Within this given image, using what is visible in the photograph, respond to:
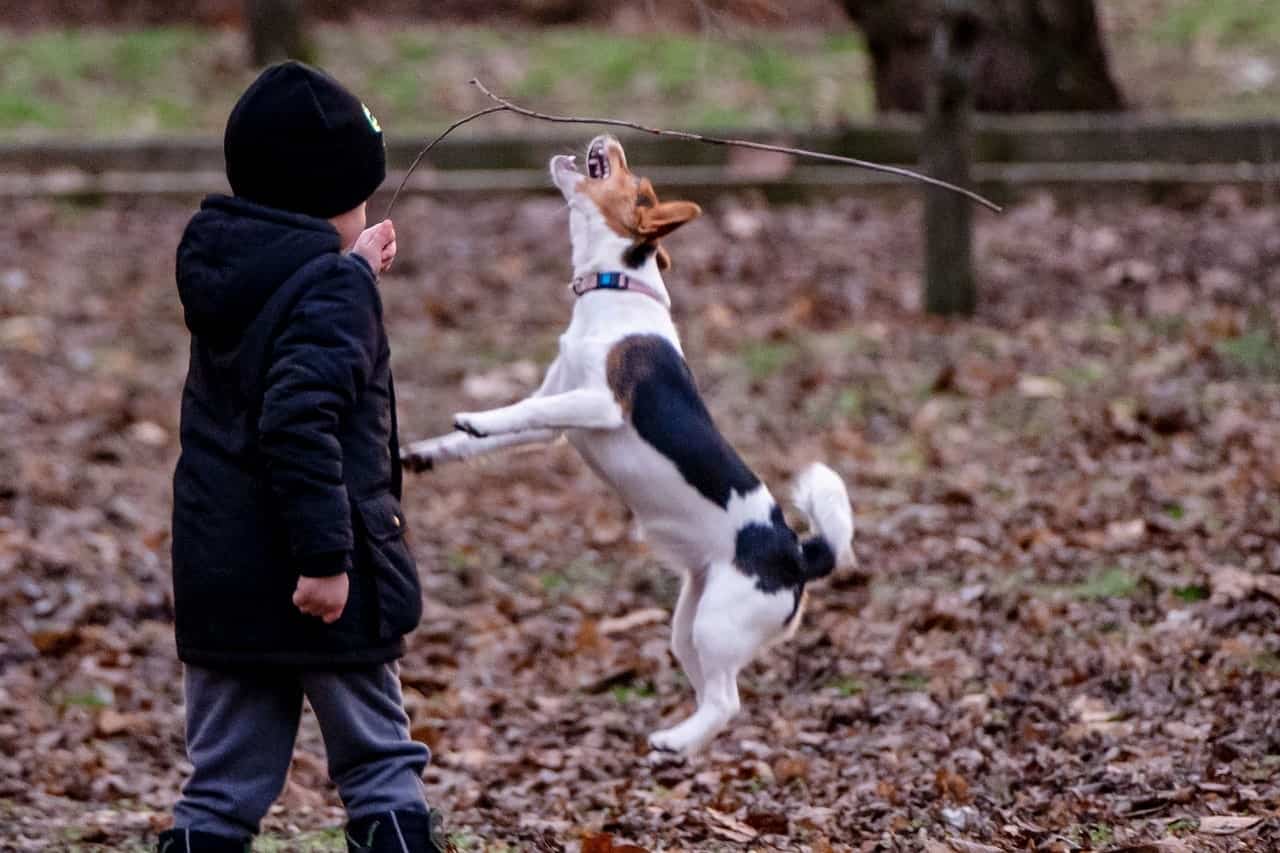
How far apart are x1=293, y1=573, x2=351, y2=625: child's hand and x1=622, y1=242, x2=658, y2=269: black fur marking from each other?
1.02m

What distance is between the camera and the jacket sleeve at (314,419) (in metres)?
3.21

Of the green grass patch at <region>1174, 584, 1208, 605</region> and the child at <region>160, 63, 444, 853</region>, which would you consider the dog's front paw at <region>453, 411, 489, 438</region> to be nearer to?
the child at <region>160, 63, 444, 853</region>

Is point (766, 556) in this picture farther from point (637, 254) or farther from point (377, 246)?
point (377, 246)

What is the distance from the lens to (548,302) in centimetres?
1021

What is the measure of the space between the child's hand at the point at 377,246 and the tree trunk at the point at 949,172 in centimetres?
597

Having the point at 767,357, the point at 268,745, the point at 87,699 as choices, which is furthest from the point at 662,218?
the point at 767,357

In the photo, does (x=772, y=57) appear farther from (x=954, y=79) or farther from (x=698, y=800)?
(x=698, y=800)

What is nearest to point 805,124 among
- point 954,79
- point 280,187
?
point 954,79

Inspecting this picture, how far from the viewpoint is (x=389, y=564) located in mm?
3420

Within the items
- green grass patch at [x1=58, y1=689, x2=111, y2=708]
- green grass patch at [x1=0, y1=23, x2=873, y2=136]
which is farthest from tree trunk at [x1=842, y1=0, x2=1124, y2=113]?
green grass patch at [x1=58, y1=689, x2=111, y2=708]

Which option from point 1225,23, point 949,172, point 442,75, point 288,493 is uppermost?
point 1225,23

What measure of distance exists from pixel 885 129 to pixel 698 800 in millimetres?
7559

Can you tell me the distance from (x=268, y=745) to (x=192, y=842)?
23 centimetres

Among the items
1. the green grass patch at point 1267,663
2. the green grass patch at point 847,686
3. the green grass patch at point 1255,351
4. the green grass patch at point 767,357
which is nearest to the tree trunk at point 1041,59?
the green grass patch at point 767,357
